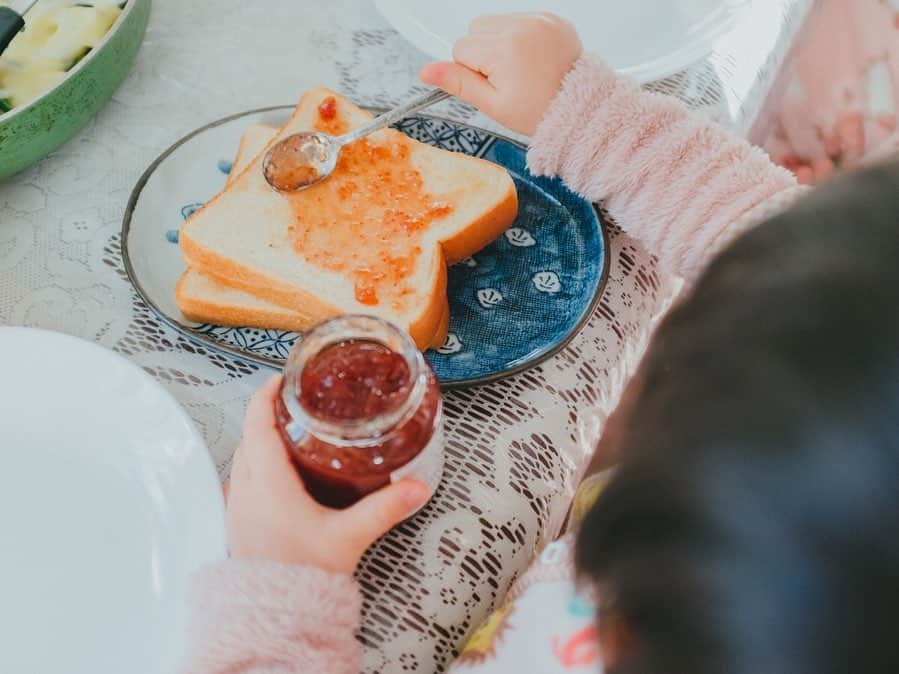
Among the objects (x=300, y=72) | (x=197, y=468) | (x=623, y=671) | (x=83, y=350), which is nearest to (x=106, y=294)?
(x=83, y=350)

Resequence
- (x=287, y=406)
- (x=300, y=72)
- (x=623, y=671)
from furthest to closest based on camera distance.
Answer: (x=300, y=72) < (x=287, y=406) < (x=623, y=671)

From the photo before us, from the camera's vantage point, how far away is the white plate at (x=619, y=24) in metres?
0.85

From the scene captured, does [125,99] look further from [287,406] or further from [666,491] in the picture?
[666,491]

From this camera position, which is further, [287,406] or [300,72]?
[300,72]

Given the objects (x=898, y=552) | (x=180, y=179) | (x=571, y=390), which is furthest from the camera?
(x=180, y=179)

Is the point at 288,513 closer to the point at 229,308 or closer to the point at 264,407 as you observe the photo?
the point at 264,407

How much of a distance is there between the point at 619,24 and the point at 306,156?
41 centimetres

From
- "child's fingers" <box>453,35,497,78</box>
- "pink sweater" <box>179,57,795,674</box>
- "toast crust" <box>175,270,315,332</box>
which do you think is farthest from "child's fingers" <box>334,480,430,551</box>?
"child's fingers" <box>453,35,497,78</box>

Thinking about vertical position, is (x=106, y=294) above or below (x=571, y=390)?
below

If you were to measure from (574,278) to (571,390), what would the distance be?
0.35 ft

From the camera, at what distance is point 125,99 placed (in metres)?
0.84

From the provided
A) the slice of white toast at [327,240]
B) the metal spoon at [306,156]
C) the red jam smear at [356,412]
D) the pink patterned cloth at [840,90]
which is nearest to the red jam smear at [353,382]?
the red jam smear at [356,412]

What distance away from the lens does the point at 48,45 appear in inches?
29.4

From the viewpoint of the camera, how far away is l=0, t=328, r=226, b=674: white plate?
1.74ft
